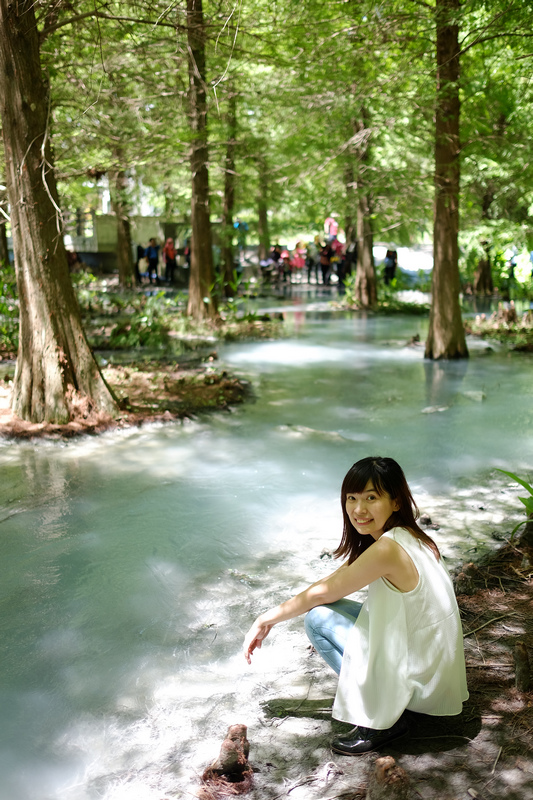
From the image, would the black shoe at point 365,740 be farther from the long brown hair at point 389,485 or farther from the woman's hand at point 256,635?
the long brown hair at point 389,485

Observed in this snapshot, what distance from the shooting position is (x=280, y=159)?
776 inches

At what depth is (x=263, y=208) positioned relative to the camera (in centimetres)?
2561

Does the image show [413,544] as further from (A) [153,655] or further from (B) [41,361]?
(B) [41,361]

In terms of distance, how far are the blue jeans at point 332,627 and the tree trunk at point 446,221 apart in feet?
30.8

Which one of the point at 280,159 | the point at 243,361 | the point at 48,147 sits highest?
the point at 280,159

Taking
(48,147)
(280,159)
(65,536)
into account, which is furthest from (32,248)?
(280,159)

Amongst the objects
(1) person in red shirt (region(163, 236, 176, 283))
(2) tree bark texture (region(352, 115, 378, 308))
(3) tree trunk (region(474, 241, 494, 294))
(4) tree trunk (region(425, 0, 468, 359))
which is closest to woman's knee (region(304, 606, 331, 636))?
(4) tree trunk (region(425, 0, 468, 359))

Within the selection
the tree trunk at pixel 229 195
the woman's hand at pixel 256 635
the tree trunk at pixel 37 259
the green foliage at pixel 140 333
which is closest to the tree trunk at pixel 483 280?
the tree trunk at pixel 229 195

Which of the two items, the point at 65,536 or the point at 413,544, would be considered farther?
the point at 65,536

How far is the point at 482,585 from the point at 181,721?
82.2 inches

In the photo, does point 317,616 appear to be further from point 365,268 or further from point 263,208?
point 263,208

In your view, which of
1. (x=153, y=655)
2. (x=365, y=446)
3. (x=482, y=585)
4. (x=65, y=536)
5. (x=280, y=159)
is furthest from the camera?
(x=280, y=159)

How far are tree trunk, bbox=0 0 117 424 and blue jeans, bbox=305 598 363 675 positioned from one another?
17.3 ft

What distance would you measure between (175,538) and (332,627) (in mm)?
2342
